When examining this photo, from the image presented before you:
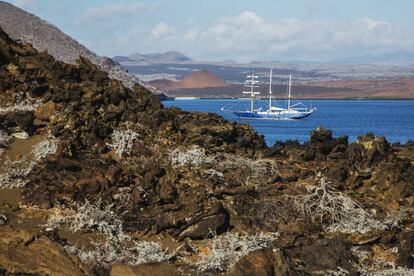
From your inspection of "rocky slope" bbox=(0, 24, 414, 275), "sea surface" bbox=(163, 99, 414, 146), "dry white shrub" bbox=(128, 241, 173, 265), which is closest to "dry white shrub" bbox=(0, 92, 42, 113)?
"rocky slope" bbox=(0, 24, 414, 275)

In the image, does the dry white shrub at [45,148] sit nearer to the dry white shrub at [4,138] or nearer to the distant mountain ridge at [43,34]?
the dry white shrub at [4,138]

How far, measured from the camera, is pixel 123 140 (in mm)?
12383

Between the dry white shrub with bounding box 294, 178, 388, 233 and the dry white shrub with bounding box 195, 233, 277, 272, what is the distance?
1069 millimetres

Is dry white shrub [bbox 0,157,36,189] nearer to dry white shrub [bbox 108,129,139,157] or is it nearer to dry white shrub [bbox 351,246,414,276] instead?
dry white shrub [bbox 108,129,139,157]

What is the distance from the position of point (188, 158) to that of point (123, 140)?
3.97ft

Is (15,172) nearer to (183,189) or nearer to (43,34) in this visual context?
(183,189)

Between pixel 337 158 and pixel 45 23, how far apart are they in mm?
101785

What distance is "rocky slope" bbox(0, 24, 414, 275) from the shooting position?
934 cm

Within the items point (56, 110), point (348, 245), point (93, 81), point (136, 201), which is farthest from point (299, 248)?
point (93, 81)

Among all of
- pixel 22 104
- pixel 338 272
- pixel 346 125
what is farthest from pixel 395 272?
pixel 346 125

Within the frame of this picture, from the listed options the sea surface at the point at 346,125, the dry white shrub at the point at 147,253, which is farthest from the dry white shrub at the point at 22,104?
the sea surface at the point at 346,125

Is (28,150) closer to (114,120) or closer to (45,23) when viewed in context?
(114,120)

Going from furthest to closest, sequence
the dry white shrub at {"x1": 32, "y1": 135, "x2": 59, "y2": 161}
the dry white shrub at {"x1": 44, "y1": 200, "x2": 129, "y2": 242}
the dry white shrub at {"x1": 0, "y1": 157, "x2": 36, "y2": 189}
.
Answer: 1. the dry white shrub at {"x1": 32, "y1": 135, "x2": 59, "y2": 161}
2. the dry white shrub at {"x1": 0, "y1": 157, "x2": 36, "y2": 189}
3. the dry white shrub at {"x1": 44, "y1": 200, "x2": 129, "y2": 242}

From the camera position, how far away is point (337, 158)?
42.9 ft
